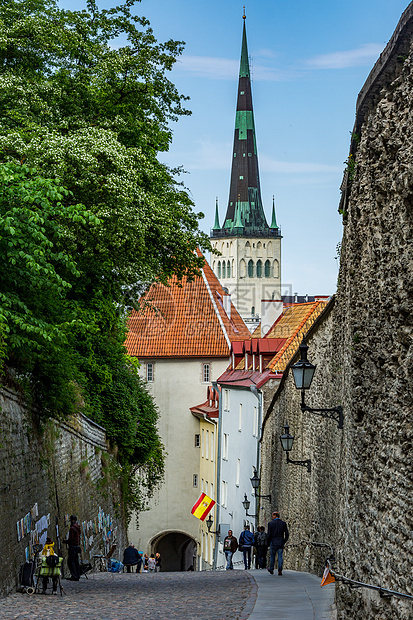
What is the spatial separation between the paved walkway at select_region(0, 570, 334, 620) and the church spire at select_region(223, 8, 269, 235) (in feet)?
398

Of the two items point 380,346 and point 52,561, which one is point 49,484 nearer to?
point 52,561

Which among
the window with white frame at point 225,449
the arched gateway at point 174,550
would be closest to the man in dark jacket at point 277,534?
the window with white frame at point 225,449

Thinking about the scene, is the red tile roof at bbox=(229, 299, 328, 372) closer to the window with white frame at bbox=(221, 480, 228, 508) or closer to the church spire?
the window with white frame at bbox=(221, 480, 228, 508)

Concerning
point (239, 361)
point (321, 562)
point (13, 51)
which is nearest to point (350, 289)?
point (321, 562)

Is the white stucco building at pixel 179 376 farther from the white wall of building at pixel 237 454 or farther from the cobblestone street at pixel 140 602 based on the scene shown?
the cobblestone street at pixel 140 602

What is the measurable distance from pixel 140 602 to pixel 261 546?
32.7ft

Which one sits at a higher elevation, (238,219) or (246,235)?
(238,219)

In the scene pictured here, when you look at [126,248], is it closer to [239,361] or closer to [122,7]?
[122,7]

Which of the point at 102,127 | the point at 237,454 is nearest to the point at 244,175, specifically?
the point at 237,454

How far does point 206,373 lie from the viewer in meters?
52.6

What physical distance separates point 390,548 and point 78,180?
1529cm

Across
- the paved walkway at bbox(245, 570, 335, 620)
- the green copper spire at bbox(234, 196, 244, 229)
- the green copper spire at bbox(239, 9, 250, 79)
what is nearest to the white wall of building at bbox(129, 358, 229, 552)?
the paved walkway at bbox(245, 570, 335, 620)

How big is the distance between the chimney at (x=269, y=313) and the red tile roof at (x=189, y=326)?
7.01 m

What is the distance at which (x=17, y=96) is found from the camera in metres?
21.7
